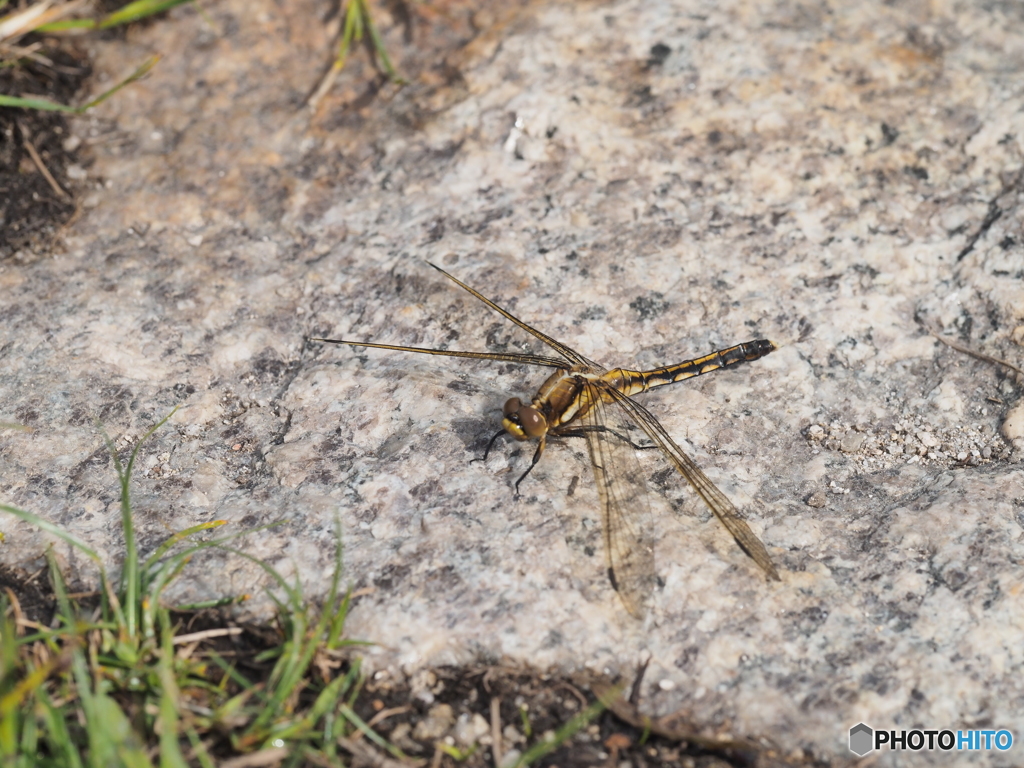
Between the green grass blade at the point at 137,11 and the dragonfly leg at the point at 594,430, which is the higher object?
the green grass blade at the point at 137,11

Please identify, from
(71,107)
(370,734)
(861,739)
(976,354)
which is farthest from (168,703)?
(71,107)

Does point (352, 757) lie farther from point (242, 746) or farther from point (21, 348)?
point (21, 348)

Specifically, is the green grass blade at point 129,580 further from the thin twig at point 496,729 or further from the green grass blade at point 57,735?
the thin twig at point 496,729

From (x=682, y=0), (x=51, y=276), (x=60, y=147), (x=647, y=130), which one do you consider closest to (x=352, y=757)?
(x=51, y=276)

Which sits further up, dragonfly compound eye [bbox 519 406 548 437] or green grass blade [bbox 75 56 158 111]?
green grass blade [bbox 75 56 158 111]

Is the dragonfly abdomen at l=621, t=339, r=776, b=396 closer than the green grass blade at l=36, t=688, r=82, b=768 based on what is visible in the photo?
No

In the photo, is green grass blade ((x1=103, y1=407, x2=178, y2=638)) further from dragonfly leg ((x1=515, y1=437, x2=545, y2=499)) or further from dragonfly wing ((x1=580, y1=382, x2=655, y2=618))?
dragonfly wing ((x1=580, y1=382, x2=655, y2=618))

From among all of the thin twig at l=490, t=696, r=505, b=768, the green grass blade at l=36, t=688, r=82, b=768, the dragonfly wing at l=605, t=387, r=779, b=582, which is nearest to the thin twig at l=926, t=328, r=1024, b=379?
the dragonfly wing at l=605, t=387, r=779, b=582

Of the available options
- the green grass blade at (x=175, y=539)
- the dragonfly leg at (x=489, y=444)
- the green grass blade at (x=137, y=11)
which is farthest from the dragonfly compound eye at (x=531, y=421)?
the green grass blade at (x=137, y=11)
